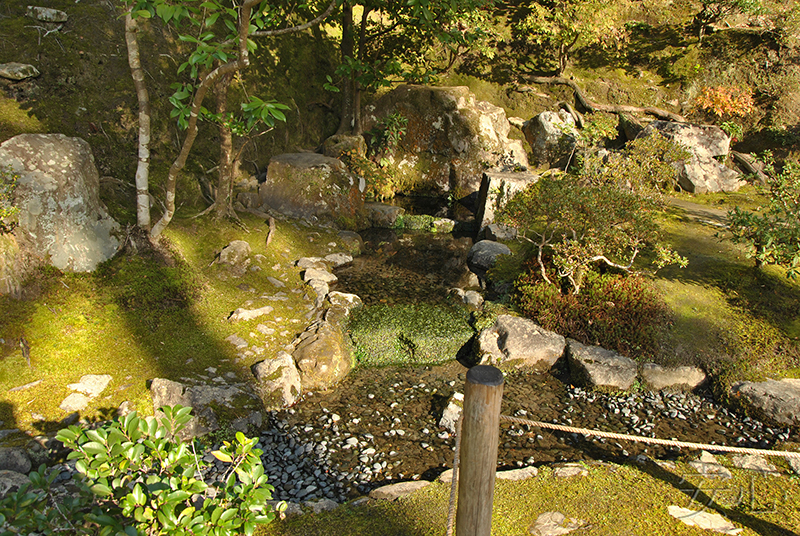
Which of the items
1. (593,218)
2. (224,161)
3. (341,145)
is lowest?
(593,218)

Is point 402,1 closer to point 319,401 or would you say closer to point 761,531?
point 319,401

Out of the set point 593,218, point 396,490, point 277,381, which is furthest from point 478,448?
point 593,218

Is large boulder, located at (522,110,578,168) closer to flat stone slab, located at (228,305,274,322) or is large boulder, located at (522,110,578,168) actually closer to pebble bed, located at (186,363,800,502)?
pebble bed, located at (186,363,800,502)

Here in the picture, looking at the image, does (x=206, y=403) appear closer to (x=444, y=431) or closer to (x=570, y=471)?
(x=444, y=431)

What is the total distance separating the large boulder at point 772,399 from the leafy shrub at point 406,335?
14.0 feet

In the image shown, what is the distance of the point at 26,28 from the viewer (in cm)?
903

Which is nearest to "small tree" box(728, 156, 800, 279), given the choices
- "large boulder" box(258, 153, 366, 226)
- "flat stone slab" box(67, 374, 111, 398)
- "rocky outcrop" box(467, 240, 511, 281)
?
"rocky outcrop" box(467, 240, 511, 281)

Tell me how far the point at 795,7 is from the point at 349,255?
1952cm

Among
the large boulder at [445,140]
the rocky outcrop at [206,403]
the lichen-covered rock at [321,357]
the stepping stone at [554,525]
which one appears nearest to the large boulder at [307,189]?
the large boulder at [445,140]

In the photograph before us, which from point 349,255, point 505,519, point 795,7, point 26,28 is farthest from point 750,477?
point 795,7

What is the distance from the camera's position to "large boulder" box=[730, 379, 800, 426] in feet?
21.4

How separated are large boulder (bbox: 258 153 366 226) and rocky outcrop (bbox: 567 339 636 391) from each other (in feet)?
24.6

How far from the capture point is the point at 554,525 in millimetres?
4168

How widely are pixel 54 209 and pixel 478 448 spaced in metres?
7.34
